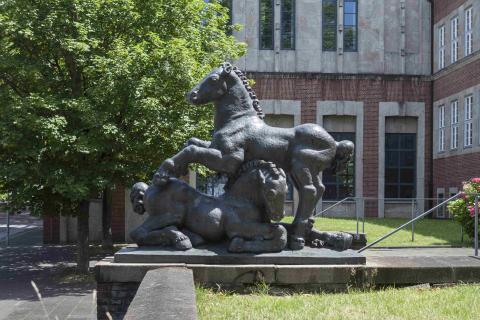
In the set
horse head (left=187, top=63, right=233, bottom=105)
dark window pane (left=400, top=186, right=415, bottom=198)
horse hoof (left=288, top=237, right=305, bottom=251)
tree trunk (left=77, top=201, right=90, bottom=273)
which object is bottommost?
tree trunk (left=77, top=201, right=90, bottom=273)

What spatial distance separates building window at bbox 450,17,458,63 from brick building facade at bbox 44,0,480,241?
65.2 inches

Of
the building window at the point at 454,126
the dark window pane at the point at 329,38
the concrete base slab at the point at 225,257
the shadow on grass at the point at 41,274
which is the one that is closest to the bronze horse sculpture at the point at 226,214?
the concrete base slab at the point at 225,257

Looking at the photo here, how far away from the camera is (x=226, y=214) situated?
23.6 feet

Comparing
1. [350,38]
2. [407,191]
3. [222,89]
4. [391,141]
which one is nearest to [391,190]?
[407,191]

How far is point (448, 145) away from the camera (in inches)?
1182

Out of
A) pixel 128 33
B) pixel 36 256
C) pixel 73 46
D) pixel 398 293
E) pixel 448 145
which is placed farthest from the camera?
pixel 448 145

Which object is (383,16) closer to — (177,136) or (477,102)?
(477,102)

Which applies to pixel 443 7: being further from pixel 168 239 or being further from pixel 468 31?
pixel 168 239

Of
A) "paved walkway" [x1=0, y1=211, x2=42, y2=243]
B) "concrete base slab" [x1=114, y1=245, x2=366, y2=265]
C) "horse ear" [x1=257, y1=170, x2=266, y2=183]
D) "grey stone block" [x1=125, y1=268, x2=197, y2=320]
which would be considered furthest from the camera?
"paved walkway" [x1=0, y1=211, x2=42, y2=243]

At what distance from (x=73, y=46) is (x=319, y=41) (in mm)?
19281

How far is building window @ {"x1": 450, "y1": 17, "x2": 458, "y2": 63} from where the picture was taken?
29359 mm

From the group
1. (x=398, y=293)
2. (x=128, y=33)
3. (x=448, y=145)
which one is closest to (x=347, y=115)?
(x=448, y=145)

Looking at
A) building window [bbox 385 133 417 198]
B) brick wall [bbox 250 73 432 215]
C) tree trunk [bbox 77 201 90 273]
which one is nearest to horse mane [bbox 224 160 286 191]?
tree trunk [bbox 77 201 90 273]

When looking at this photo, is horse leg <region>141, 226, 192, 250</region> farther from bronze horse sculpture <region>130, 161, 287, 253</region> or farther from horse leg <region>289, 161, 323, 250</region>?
horse leg <region>289, 161, 323, 250</region>
